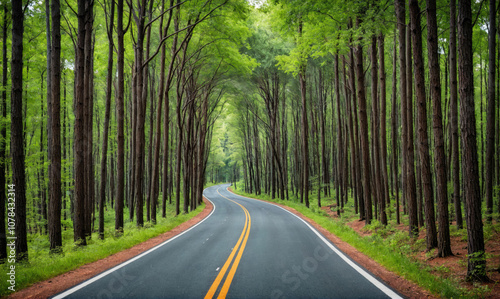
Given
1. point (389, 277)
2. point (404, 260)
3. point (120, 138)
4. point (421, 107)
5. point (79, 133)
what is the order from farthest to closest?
point (120, 138)
point (79, 133)
point (421, 107)
point (404, 260)
point (389, 277)

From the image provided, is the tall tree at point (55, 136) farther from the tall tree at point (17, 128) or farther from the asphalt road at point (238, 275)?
the asphalt road at point (238, 275)

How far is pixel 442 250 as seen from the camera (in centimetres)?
679

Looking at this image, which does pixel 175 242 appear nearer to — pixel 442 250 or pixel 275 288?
pixel 275 288

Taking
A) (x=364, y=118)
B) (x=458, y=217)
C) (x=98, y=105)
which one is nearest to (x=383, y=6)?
(x=364, y=118)

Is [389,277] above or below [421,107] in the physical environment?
below

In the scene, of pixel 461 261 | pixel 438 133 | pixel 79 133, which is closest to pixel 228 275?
pixel 461 261

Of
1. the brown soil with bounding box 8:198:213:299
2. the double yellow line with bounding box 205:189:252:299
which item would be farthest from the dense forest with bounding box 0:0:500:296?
the double yellow line with bounding box 205:189:252:299

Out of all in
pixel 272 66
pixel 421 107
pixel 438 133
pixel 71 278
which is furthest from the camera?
pixel 272 66

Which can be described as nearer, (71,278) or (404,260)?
(71,278)

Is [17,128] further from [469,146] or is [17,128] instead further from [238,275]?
[469,146]

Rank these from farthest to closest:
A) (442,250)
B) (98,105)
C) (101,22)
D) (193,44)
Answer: (98,105)
(193,44)
(101,22)
(442,250)

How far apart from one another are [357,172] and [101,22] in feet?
55.5

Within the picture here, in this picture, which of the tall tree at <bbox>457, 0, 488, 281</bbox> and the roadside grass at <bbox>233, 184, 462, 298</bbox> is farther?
the tall tree at <bbox>457, 0, 488, 281</bbox>

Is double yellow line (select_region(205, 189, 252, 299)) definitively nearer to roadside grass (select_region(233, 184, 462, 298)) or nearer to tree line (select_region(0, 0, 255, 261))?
roadside grass (select_region(233, 184, 462, 298))
